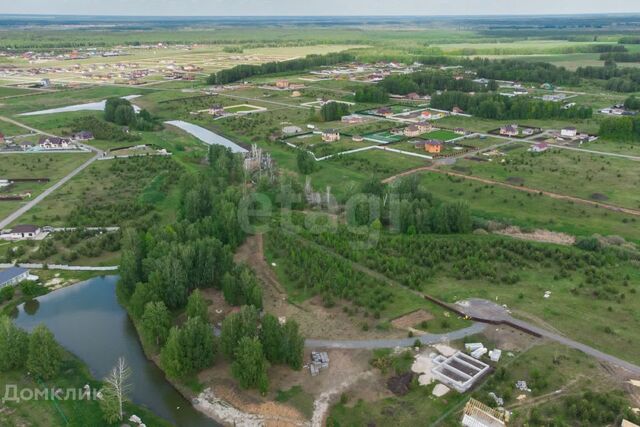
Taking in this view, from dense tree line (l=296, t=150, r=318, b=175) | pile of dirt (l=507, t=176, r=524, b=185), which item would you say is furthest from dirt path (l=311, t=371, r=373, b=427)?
pile of dirt (l=507, t=176, r=524, b=185)

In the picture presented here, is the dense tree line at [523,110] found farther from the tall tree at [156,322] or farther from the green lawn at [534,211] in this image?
the tall tree at [156,322]

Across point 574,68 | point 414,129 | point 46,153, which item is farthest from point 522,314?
point 574,68

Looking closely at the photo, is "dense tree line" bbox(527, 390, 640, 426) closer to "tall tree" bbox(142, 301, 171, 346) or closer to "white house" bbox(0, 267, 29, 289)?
"tall tree" bbox(142, 301, 171, 346)

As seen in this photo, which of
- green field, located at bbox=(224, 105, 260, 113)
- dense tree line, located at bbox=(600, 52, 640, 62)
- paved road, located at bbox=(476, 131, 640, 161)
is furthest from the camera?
dense tree line, located at bbox=(600, 52, 640, 62)

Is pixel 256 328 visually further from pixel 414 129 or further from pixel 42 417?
pixel 414 129

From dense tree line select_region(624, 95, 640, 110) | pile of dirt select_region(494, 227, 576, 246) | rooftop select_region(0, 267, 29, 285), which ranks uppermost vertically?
dense tree line select_region(624, 95, 640, 110)

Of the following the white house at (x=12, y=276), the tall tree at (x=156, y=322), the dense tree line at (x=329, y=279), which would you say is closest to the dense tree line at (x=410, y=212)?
the dense tree line at (x=329, y=279)
